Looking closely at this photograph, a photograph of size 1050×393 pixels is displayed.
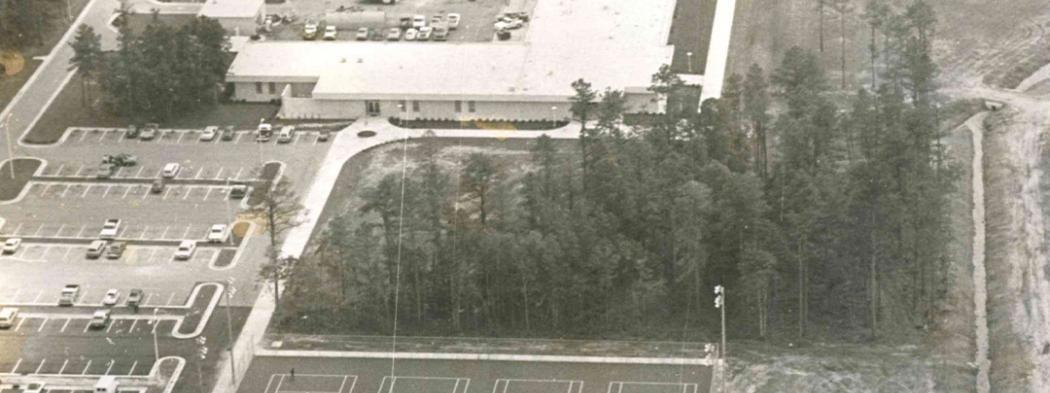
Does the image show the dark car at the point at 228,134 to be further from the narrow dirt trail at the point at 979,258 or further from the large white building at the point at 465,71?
the narrow dirt trail at the point at 979,258

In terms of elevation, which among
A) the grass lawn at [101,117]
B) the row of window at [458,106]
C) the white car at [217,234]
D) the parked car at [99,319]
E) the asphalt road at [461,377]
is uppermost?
the row of window at [458,106]

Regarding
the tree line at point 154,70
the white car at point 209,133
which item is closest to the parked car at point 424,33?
the tree line at point 154,70

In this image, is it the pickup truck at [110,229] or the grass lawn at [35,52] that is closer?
the pickup truck at [110,229]

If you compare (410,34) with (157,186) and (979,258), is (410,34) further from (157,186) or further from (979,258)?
(979,258)

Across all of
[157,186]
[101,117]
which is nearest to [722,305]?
[157,186]

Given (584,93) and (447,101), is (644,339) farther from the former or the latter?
(447,101)

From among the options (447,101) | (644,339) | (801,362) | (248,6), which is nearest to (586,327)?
(644,339)
